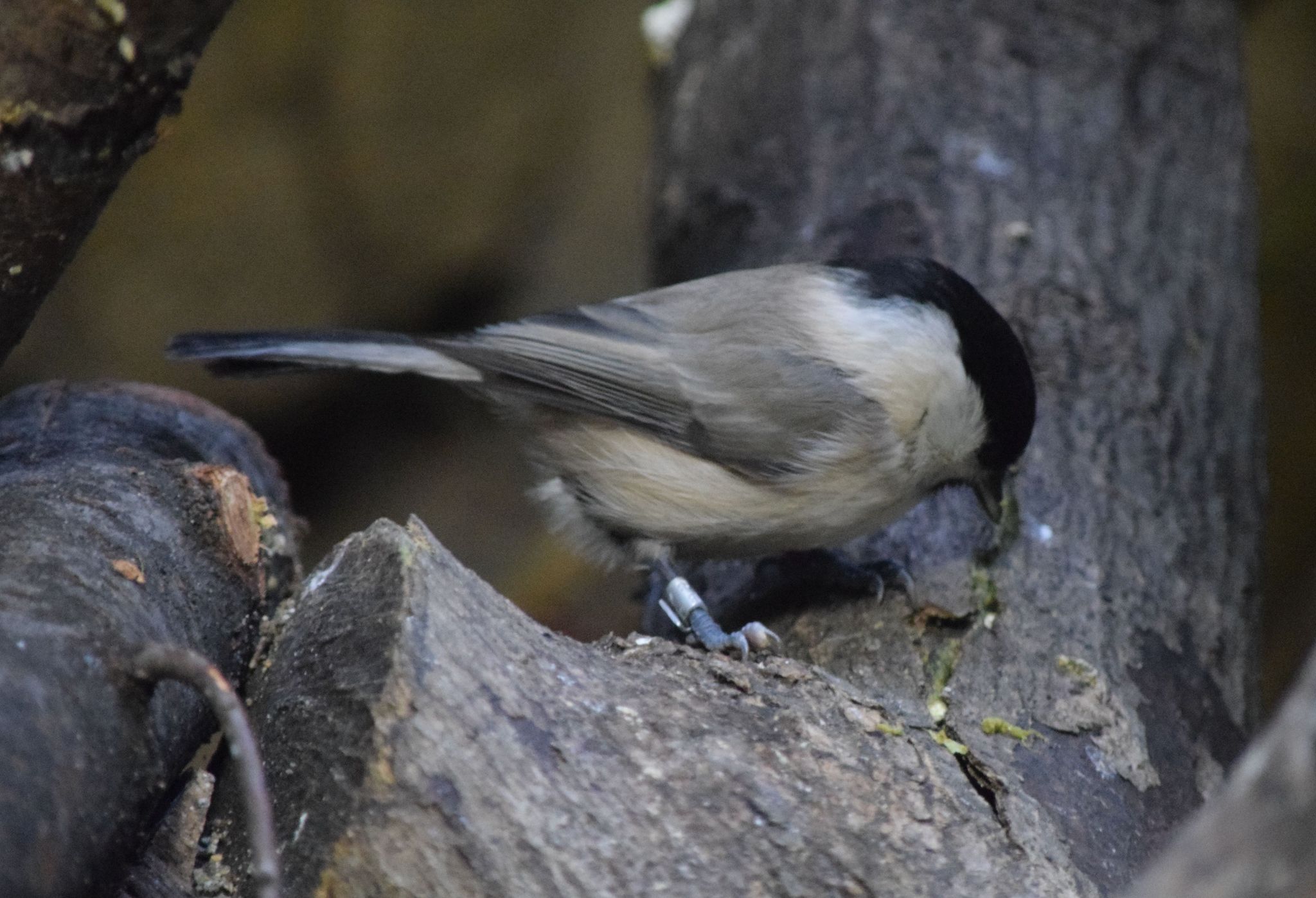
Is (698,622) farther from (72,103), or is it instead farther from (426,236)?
(426,236)

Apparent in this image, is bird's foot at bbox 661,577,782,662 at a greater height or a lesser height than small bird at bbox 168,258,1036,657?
lesser

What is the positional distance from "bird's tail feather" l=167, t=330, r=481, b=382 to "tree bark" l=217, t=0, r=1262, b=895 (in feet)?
2.65

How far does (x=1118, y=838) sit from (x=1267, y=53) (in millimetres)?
4568

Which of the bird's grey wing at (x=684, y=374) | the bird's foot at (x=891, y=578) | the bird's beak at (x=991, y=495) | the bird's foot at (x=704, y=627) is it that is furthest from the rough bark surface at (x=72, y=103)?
the bird's beak at (x=991, y=495)

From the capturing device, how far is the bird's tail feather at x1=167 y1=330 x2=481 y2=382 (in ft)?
8.60

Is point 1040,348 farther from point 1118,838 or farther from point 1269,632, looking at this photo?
point 1269,632

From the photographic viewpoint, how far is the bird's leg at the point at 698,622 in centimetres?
224

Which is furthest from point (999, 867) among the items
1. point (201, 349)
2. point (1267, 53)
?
point (1267, 53)

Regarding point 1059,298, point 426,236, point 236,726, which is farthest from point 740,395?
point 426,236

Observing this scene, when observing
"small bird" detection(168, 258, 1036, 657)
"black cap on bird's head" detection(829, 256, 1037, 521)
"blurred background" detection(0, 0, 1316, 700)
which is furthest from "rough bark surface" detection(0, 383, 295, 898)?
"blurred background" detection(0, 0, 1316, 700)

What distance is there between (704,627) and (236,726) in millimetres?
1245

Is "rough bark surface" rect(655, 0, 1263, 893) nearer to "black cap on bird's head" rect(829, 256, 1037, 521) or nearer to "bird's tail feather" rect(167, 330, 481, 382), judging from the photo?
"black cap on bird's head" rect(829, 256, 1037, 521)

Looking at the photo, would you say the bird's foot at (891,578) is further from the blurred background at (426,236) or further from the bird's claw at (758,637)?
the blurred background at (426,236)

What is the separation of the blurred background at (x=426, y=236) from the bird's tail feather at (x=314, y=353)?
2233 millimetres
